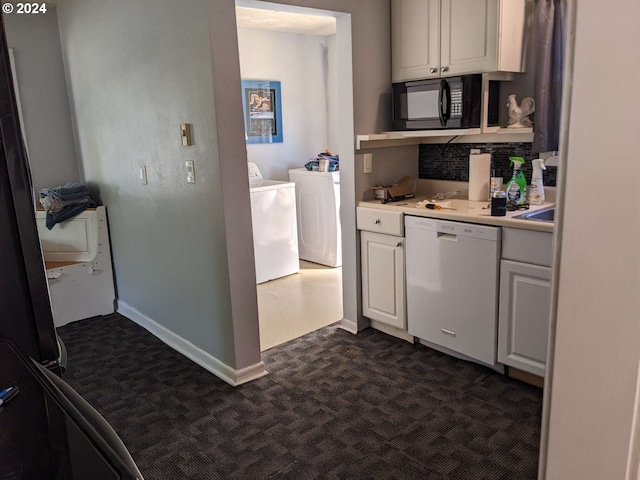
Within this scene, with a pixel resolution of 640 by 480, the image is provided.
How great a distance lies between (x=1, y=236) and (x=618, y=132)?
1211 millimetres

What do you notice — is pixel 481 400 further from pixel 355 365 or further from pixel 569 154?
pixel 569 154

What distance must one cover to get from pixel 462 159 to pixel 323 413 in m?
1.85

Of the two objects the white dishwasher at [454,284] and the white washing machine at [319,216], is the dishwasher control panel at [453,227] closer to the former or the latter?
the white dishwasher at [454,284]

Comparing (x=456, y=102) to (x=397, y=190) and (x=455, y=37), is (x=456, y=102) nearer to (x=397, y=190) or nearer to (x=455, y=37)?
(x=455, y=37)

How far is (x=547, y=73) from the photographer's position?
107 inches

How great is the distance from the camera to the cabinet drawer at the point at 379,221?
300 cm

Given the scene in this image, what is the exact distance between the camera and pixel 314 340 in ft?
10.8

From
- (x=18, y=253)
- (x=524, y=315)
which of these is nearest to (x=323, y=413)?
(x=524, y=315)

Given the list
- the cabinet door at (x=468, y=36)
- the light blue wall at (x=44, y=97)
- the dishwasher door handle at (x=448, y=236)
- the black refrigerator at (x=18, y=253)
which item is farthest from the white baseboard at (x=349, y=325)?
the light blue wall at (x=44, y=97)

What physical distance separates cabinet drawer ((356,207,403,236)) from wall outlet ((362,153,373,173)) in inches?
9.9

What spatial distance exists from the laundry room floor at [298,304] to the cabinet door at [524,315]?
4.36ft

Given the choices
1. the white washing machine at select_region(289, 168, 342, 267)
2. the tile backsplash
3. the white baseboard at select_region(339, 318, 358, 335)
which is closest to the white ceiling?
the white washing machine at select_region(289, 168, 342, 267)

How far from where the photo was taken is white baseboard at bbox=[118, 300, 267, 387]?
9.08ft

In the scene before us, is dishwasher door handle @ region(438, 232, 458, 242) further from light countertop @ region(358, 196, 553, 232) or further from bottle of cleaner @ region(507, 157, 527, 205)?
bottle of cleaner @ region(507, 157, 527, 205)
